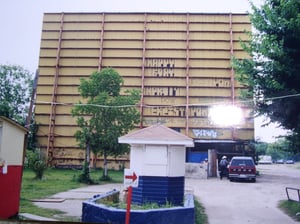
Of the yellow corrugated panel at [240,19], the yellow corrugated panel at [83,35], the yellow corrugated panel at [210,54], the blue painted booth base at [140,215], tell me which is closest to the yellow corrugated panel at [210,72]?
the yellow corrugated panel at [210,54]

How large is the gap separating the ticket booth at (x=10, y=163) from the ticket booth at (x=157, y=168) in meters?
2.75

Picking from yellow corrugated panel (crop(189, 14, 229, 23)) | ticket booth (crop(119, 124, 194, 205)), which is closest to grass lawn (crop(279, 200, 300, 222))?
ticket booth (crop(119, 124, 194, 205))

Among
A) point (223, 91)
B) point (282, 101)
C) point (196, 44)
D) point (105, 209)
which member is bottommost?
point (105, 209)

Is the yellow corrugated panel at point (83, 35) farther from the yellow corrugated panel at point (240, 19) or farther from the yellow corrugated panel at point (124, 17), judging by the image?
the yellow corrugated panel at point (240, 19)

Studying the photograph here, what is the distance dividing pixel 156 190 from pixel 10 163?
3.82m

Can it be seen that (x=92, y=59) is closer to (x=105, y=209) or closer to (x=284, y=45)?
(x=284, y=45)

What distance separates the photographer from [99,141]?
17906mm

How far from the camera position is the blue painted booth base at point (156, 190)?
827 cm

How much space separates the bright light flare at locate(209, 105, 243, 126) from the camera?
26.7 metres

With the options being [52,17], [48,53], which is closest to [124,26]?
[52,17]

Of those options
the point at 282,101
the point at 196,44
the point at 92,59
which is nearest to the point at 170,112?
the point at 196,44

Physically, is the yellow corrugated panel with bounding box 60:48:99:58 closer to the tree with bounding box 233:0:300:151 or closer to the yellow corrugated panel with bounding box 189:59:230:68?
the yellow corrugated panel with bounding box 189:59:230:68

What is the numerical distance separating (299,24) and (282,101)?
7.75ft

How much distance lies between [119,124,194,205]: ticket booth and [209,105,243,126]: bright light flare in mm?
19296
